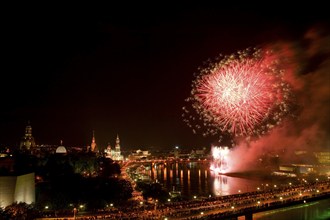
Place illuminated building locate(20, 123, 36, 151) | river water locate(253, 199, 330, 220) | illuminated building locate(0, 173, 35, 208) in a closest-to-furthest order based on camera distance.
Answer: illuminated building locate(0, 173, 35, 208)
river water locate(253, 199, 330, 220)
illuminated building locate(20, 123, 36, 151)

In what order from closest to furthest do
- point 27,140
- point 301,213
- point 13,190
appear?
point 13,190 → point 301,213 → point 27,140

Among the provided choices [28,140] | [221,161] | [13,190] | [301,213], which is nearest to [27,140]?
[28,140]

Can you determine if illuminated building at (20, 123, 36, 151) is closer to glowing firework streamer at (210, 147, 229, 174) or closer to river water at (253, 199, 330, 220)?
glowing firework streamer at (210, 147, 229, 174)

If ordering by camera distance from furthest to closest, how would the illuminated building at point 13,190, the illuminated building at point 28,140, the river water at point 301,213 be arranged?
the illuminated building at point 28,140 < the river water at point 301,213 < the illuminated building at point 13,190

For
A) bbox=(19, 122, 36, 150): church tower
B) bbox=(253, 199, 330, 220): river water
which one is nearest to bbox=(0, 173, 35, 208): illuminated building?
bbox=(253, 199, 330, 220): river water

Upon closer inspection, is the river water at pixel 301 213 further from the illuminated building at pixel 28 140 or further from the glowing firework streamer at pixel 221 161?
the illuminated building at pixel 28 140

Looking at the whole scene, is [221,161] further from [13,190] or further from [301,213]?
[13,190]

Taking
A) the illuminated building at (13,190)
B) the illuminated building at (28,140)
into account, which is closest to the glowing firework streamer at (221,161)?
the illuminated building at (28,140)

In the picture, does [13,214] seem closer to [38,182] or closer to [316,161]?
[38,182]

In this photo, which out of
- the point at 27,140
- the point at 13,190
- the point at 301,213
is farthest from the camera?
the point at 27,140

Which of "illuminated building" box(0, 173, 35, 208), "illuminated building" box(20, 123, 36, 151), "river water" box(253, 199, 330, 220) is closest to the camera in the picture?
"illuminated building" box(0, 173, 35, 208)

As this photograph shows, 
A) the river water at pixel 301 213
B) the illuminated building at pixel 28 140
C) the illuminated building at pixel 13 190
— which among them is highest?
the illuminated building at pixel 28 140
